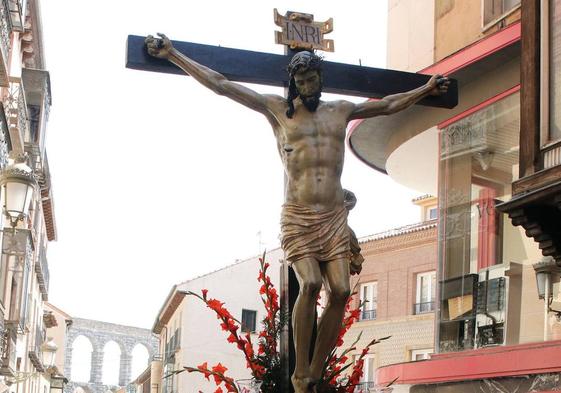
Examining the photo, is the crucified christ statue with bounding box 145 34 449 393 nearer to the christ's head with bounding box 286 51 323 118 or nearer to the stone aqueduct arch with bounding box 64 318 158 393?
the christ's head with bounding box 286 51 323 118

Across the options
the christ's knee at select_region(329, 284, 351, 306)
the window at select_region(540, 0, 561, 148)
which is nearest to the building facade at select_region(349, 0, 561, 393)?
the window at select_region(540, 0, 561, 148)

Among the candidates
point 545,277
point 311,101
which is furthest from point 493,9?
point 311,101

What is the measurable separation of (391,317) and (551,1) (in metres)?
24.9

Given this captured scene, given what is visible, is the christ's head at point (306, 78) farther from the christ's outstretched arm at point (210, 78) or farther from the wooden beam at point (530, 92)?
the wooden beam at point (530, 92)

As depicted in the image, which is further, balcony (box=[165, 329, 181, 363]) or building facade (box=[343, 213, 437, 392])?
balcony (box=[165, 329, 181, 363])

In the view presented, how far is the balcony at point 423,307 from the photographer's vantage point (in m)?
34.8

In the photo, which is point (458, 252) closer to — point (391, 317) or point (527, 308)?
point (527, 308)

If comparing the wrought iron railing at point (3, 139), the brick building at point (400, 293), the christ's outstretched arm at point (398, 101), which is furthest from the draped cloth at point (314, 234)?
the brick building at point (400, 293)

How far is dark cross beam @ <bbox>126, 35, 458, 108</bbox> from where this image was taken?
701 centimetres

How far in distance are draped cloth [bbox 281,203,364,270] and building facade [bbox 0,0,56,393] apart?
5.47 meters

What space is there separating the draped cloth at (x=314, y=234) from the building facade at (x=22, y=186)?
17.9 ft

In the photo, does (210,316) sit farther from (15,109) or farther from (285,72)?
(285,72)

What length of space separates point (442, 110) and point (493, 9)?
185cm

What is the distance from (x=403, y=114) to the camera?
57.6 ft
